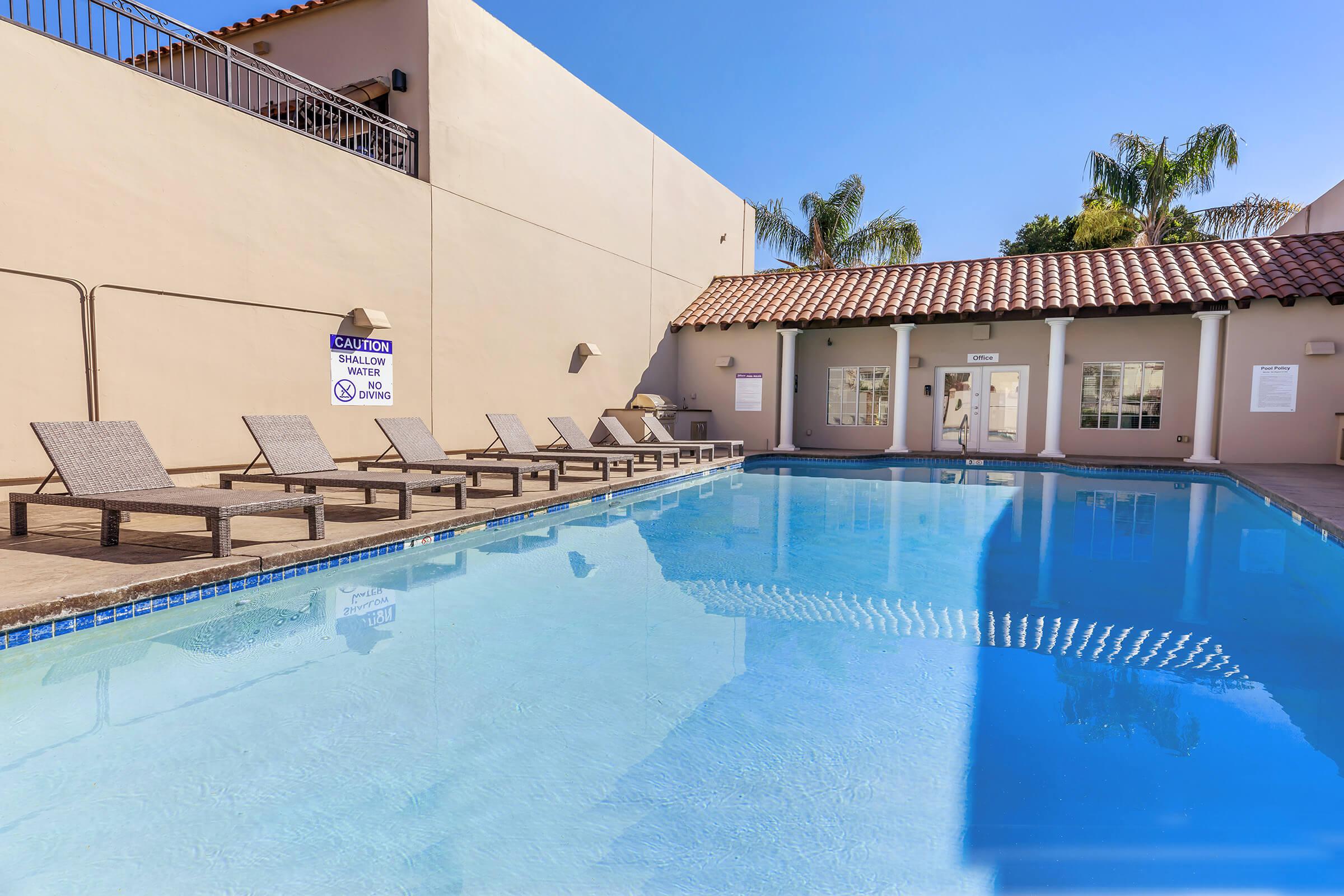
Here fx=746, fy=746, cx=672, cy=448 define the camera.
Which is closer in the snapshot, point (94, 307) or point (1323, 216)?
point (94, 307)

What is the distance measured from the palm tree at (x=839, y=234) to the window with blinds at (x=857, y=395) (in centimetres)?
840

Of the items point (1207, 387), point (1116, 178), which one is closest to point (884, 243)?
point (1116, 178)

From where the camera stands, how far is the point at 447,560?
6.04m

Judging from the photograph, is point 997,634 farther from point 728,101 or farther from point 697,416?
point 728,101

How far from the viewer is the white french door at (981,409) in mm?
15891

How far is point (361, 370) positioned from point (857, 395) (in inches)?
441

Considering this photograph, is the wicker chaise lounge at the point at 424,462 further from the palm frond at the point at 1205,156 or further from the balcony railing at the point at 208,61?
the palm frond at the point at 1205,156

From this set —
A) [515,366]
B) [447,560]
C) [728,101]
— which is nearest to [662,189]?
[515,366]

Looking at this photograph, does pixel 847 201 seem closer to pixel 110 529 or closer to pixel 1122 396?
pixel 1122 396

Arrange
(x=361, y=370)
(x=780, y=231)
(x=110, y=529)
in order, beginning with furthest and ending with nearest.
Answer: (x=780, y=231) → (x=361, y=370) → (x=110, y=529)

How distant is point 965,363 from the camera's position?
16.1 m

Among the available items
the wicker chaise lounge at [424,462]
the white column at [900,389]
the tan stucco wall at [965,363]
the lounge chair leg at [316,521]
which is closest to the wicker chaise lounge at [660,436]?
the tan stucco wall at [965,363]

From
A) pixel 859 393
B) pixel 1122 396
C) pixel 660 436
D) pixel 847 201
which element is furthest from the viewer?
pixel 847 201

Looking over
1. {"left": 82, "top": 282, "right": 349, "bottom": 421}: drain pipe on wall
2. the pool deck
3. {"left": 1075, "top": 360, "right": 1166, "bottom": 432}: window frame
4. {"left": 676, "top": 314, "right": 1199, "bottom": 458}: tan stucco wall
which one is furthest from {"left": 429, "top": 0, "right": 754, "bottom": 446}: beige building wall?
{"left": 1075, "top": 360, "right": 1166, "bottom": 432}: window frame
